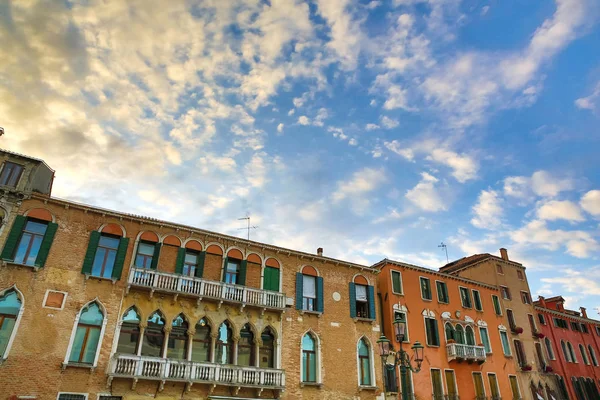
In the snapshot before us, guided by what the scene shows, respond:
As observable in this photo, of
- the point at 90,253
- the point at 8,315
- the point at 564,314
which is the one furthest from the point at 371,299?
the point at 564,314

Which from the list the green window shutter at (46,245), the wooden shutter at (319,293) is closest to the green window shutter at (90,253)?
the green window shutter at (46,245)

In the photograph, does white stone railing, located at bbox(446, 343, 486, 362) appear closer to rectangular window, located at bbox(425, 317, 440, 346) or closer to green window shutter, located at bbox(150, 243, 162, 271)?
rectangular window, located at bbox(425, 317, 440, 346)

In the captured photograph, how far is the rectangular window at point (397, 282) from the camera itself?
28.3 meters

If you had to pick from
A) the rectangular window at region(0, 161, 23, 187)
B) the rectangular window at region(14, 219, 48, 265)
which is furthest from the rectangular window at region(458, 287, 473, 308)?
the rectangular window at region(0, 161, 23, 187)

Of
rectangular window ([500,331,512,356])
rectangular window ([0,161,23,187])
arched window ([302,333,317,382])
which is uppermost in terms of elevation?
rectangular window ([0,161,23,187])

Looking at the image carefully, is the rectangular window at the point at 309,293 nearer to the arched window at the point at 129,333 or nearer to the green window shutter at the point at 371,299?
the green window shutter at the point at 371,299

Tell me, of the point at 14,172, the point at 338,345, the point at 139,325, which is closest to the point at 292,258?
the point at 338,345

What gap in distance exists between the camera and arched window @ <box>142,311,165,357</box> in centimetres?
1875

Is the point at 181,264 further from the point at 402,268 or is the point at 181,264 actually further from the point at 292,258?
the point at 402,268

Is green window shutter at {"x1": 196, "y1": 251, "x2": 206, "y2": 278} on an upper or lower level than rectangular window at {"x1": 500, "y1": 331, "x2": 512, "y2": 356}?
upper

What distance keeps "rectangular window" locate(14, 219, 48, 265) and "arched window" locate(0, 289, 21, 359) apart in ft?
4.81

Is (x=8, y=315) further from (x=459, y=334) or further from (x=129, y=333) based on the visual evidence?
(x=459, y=334)

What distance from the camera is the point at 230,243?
2272cm

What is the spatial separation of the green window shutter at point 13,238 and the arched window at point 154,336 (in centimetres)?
646
